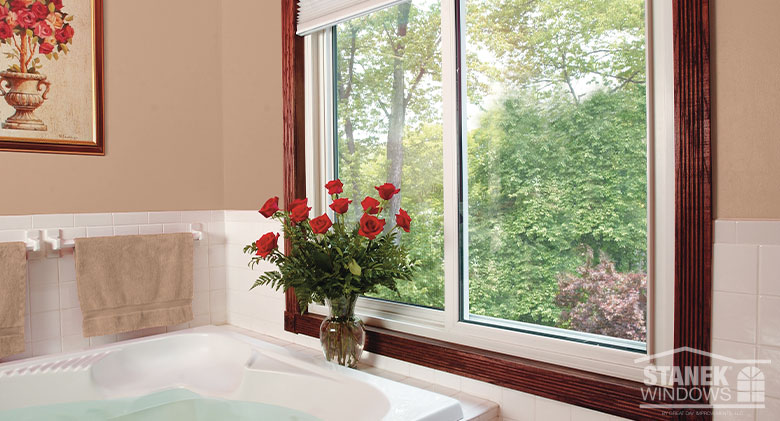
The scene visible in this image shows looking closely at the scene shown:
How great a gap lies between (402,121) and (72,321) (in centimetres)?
157

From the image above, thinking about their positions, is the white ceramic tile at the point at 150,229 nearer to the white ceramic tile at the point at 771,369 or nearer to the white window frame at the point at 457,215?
the white window frame at the point at 457,215

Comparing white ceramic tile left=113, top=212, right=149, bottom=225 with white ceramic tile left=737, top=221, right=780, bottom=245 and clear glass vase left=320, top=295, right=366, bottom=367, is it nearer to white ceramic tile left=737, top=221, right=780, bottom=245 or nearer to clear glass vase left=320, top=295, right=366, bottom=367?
clear glass vase left=320, top=295, right=366, bottom=367

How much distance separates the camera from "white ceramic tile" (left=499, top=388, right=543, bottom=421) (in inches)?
60.5

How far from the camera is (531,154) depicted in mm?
1604

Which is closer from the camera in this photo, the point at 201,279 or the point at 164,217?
the point at 164,217

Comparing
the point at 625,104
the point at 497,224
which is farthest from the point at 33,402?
the point at 625,104

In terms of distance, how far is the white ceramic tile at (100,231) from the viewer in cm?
225

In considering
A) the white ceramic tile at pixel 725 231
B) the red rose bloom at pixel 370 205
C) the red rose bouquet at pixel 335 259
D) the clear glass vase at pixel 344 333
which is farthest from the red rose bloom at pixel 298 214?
the white ceramic tile at pixel 725 231

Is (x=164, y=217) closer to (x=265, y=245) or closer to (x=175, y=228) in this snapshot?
(x=175, y=228)

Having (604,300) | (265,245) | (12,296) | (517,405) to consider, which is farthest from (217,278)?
(604,300)

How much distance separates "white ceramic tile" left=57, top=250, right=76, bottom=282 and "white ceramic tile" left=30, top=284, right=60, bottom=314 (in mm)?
48

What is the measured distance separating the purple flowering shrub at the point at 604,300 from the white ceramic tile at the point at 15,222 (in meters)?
1.98

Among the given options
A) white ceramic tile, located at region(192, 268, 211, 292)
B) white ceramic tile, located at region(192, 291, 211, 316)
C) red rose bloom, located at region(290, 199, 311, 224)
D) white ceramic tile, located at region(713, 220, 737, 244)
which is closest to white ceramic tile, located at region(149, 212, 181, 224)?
white ceramic tile, located at region(192, 268, 211, 292)

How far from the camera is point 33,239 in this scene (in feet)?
6.80
